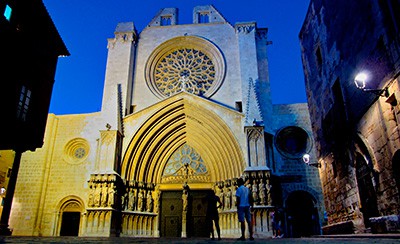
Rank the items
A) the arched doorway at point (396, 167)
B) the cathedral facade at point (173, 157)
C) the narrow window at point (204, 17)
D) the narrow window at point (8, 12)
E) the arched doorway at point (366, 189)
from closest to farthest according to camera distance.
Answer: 1. the arched doorway at point (396, 167)
2. the arched doorway at point (366, 189)
3. the narrow window at point (8, 12)
4. the cathedral facade at point (173, 157)
5. the narrow window at point (204, 17)

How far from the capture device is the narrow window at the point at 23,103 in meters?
10.2

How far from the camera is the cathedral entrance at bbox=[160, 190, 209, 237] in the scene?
13438 millimetres

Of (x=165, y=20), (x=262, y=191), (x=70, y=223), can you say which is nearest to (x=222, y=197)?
(x=262, y=191)

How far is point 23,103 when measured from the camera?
1045 cm

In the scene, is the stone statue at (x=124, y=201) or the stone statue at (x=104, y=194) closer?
the stone statue at (x=104, y=194)

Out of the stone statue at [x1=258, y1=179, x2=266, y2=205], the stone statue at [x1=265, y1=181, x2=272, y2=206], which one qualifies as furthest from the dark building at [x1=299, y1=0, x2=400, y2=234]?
the stone statue at [x1=258, y1=179, x2=266, y2=205]

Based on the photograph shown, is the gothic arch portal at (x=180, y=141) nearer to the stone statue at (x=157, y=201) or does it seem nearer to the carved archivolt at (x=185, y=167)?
the carved archivolt at (x=185, y=167)

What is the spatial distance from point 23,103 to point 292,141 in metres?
11.1

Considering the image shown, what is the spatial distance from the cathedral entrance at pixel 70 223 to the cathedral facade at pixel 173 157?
44 millimetres

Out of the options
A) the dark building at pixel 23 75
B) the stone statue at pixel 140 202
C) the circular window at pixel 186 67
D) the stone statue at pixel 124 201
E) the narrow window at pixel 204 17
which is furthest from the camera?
the narrow window at pixel 204 17

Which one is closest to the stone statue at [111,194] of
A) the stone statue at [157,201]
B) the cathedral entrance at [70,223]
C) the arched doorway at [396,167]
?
the stone statue at [157,201]

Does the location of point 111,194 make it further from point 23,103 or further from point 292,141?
point 292,141

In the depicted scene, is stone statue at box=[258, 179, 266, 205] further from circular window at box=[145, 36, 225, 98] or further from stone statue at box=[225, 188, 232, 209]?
circular window at box=[145, 36, 225, 98]

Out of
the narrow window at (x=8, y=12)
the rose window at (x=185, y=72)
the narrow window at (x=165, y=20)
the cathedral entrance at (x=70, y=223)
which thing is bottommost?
the cathedral entrance at (x=70, y=223)
